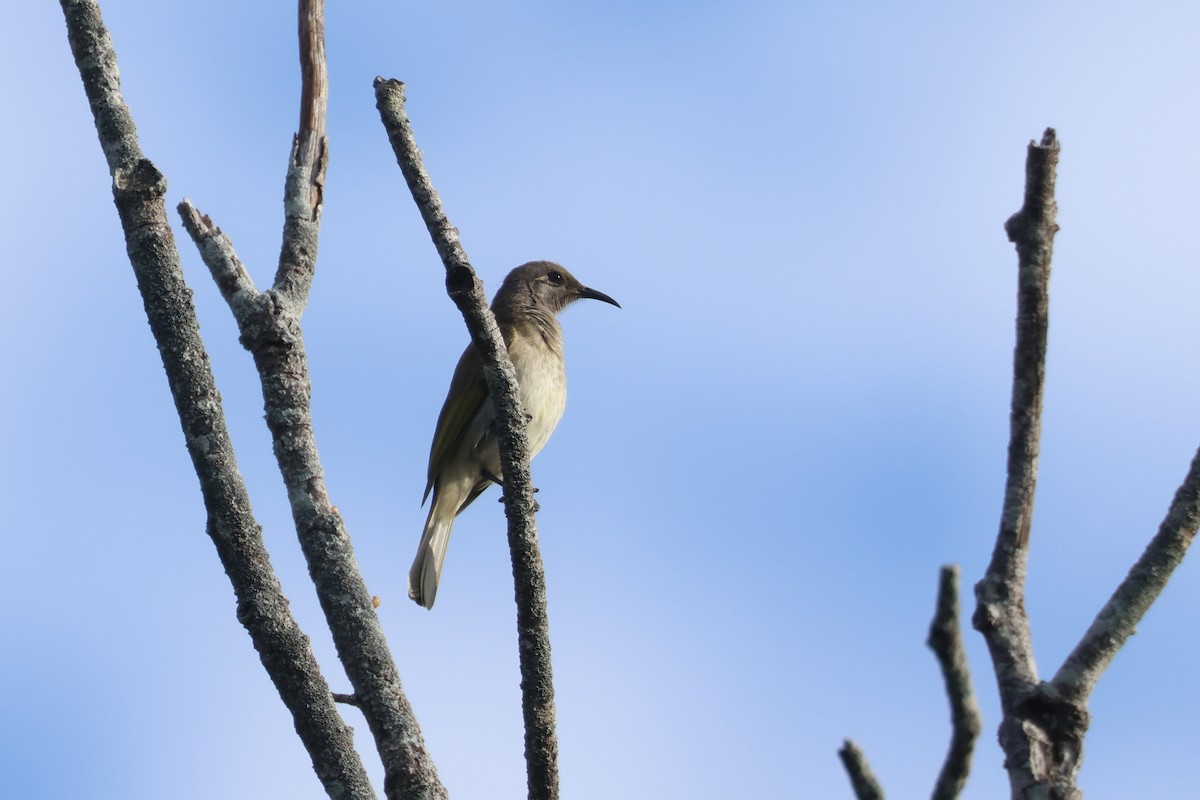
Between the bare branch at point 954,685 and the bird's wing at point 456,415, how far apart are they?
6.76m

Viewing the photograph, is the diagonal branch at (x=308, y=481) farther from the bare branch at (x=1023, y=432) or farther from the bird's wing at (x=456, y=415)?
the bird's wing at (x=456, y=415)

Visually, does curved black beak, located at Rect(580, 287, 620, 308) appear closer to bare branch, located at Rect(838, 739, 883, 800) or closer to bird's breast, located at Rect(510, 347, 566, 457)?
bird's breast, located at Rect(510, 347, 566, 457)

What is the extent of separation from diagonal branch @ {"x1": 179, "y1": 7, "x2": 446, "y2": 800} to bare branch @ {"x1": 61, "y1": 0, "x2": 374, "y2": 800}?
0.35 ft

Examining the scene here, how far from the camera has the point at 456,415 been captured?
8898 millimetres

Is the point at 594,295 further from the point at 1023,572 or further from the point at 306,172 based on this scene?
the point at 1023,572

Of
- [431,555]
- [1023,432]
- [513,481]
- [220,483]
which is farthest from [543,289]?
[1023,432]

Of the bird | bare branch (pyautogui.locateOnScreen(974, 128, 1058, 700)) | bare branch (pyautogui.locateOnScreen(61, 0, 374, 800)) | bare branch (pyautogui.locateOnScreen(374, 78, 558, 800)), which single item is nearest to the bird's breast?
the bird

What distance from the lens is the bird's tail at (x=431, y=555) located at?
8.65 metres

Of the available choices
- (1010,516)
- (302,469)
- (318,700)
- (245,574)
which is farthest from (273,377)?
(1010,516)

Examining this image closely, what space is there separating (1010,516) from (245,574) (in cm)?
230

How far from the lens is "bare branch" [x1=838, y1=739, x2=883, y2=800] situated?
2.09m

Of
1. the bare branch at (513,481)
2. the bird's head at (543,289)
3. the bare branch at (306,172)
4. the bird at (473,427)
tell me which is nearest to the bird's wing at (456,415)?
the bird at (473,427)

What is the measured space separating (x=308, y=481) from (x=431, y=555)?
4.68m

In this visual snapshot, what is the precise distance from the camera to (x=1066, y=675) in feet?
7.98
